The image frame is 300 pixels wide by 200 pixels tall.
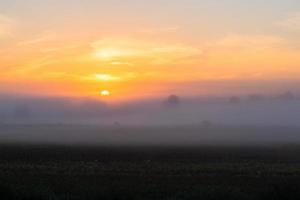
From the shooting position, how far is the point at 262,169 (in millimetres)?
43312

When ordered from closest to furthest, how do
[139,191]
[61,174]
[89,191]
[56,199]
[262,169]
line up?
[56,199] → [89,191] → [139,191] → [61,174] → [262,169]

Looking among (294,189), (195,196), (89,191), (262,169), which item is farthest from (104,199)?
(262,169)

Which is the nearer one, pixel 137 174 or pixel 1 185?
pixel 1 185

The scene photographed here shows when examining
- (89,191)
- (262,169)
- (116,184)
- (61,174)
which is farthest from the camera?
(262,169)

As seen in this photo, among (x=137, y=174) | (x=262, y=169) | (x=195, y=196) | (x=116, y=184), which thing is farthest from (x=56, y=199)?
(x=262, y=169)

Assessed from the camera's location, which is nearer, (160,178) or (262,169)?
(160,178)

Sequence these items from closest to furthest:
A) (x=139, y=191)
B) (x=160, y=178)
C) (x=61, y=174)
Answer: (x=139, y=191)
(x=160, y=178)
(x=61, y=174)

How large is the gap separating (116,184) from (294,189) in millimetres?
11065

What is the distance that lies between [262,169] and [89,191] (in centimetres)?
2242

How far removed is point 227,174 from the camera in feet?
127

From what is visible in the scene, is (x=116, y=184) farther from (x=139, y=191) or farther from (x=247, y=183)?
(x=247, y=183)

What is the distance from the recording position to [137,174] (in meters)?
38.1

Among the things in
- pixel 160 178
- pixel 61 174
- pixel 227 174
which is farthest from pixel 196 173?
pixel 61 174

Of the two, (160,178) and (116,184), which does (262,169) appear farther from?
(116,184)
